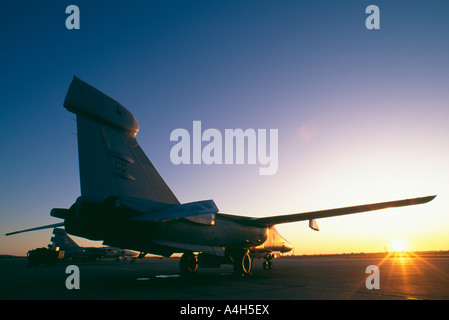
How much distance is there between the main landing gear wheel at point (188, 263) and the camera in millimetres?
14570

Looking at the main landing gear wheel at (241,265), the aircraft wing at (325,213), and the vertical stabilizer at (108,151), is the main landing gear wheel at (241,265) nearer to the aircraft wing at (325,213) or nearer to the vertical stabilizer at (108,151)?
the aircraft wing at (325,213)

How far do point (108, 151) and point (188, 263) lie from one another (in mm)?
7833

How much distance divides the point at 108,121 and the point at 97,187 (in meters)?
2.15

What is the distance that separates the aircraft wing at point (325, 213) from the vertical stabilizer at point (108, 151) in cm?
503

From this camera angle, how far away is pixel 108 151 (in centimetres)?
923

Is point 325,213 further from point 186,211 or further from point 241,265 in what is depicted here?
point 186,211

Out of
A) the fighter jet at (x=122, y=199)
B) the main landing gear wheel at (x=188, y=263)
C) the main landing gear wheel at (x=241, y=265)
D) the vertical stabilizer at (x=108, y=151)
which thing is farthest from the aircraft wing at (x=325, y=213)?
the vertical stabilizer at (x=108, y=151)

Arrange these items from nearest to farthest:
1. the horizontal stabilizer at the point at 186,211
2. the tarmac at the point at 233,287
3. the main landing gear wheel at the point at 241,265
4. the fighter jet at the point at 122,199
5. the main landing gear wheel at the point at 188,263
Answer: the tarmac at the point at 233,287 < the horizontal stabilizer at the point at 186,211 < the fighter jet at the point at 122,199 < the main landing gear wheel at the point at 241,265 < the main landing gear wheel at the point at 188,263

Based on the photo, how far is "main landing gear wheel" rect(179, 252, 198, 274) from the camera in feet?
47.8

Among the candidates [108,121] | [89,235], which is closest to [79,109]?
[108,121]
